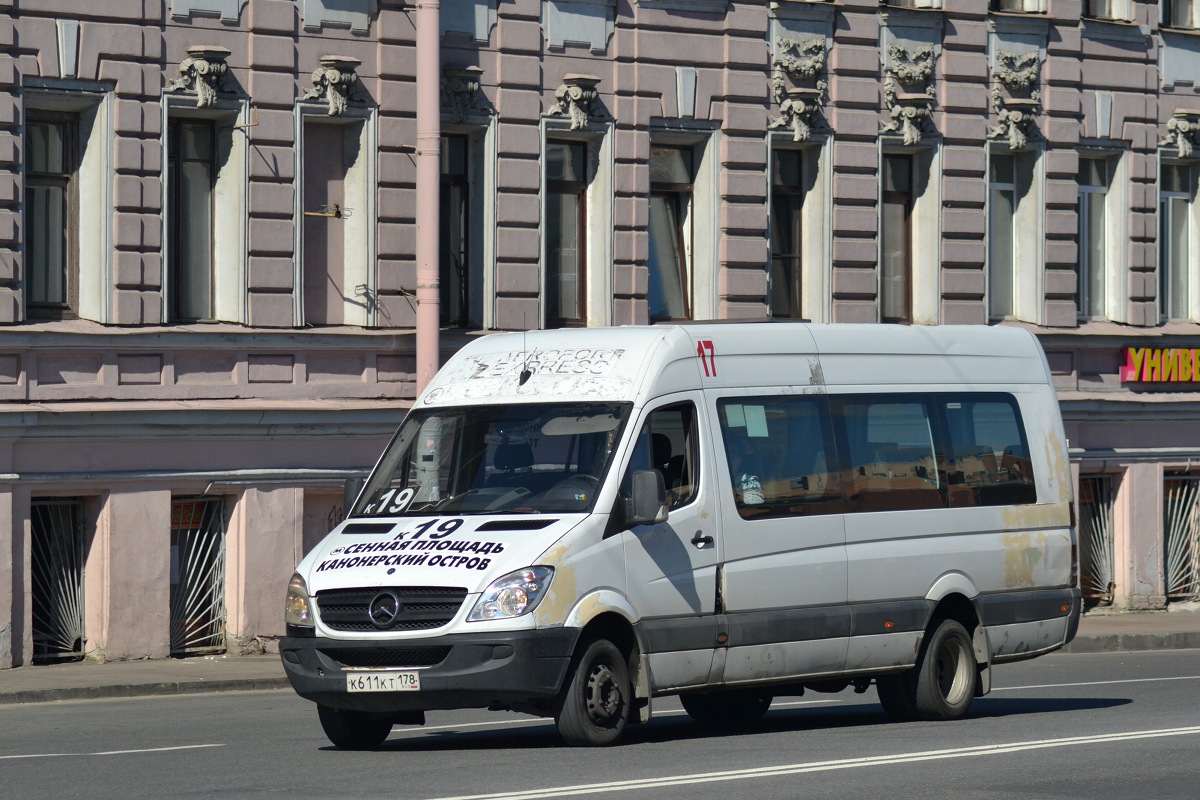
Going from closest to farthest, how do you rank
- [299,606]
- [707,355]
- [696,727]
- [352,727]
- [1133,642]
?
1. [299,606]
2. [352,727]
3. [707,355]
4. [696,727]
5. [1133,642]

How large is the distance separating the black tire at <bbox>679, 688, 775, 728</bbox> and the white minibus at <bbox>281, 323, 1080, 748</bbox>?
2 centimetres

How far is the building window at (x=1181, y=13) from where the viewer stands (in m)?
30.0

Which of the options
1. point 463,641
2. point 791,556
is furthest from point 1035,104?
point 463,641

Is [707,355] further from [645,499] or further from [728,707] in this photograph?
[728,707]

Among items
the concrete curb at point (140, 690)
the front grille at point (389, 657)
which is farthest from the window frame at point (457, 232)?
the front grille at point (389, 657)

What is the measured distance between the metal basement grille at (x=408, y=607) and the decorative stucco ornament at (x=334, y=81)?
11.2 metres

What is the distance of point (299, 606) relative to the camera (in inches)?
477

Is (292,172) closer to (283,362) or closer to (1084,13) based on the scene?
(283,362)

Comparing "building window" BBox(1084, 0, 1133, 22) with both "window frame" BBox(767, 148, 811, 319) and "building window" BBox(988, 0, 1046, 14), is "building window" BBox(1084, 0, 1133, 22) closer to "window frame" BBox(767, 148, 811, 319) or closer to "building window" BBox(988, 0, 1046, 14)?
"building window" BBox(988, 0, 1046, 14)

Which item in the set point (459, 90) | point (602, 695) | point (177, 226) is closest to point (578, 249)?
point (459, 90)

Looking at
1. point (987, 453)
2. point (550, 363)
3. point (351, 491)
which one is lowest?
point (351, 491)

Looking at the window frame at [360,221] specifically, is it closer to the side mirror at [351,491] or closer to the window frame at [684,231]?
the window frame at [684,231]

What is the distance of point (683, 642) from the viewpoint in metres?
12.6

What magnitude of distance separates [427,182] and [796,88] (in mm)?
5468
